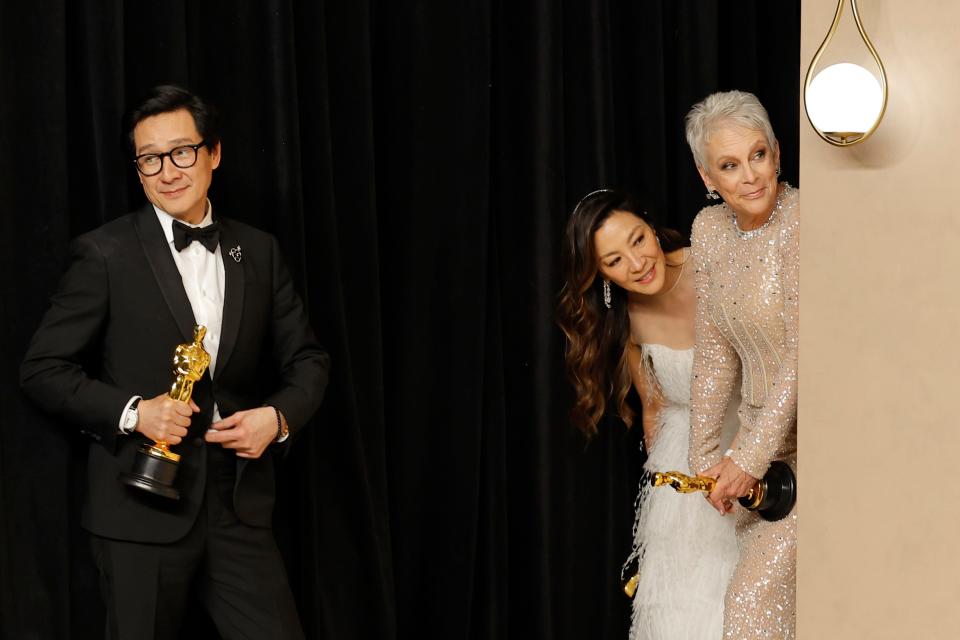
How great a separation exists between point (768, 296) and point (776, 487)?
1.43 ft

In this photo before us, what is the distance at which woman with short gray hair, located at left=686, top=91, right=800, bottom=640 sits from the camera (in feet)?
8.22

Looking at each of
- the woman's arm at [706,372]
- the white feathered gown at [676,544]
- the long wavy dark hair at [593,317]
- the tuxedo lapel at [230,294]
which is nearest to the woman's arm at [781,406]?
the woman's arm at [706,372]

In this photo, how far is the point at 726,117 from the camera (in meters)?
2.62

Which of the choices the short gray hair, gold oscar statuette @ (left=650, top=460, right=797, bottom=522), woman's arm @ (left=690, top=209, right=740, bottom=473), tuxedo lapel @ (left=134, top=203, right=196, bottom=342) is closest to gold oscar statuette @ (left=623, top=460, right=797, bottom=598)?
gold oscar statuette @ (left=650, top=460, right=797, bottom=522)

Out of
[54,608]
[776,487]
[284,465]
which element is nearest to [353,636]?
[284,465]

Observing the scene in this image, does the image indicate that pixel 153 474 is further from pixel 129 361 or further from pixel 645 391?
pixel 645 391

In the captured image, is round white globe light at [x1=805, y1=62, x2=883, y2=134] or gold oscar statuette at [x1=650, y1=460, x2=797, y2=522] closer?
round white globe light at [x1=805, y1=62, x2=883, y2=134]

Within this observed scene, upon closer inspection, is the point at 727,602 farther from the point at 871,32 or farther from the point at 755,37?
the point at 755,37

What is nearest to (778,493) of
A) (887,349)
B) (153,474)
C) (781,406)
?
(781,406)

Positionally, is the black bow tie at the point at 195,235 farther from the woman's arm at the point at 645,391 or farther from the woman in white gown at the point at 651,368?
the woman's arm at the point at 645,391

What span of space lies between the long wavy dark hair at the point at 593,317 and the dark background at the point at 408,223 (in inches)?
8.6

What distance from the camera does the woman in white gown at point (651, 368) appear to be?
9.89 ft

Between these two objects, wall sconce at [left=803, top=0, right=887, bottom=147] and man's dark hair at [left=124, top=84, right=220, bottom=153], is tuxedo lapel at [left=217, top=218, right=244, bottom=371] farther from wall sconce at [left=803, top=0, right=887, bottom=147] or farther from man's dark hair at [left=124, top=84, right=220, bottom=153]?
wall sconce at [left=803, top=0, right=887, bottom=147]

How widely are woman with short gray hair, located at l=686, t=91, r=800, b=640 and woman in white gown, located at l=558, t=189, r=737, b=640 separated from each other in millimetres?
311
